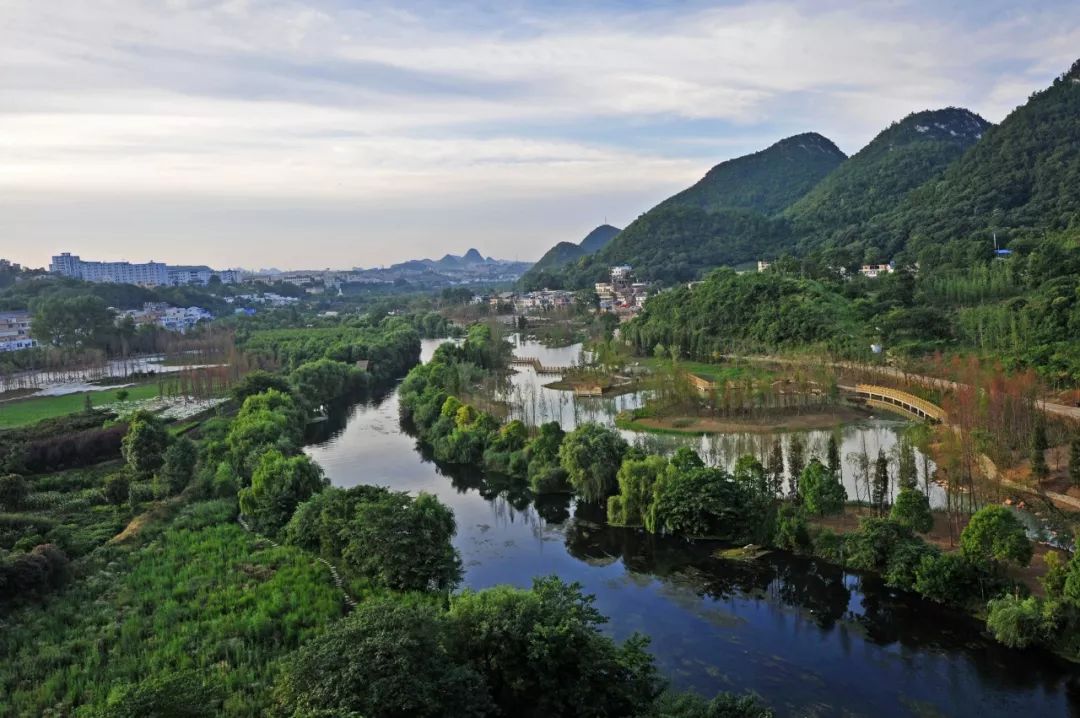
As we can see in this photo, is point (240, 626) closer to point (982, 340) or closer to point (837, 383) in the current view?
point (837, 383)

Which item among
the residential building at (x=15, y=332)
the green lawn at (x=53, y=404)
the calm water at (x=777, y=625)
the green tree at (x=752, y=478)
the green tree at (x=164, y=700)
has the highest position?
the residential building at (x=15, y=332)

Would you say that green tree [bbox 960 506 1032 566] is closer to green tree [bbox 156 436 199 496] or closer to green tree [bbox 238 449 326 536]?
green tree [bbox 238 449 326 536]

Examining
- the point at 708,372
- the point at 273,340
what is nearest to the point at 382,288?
the point at 273,340

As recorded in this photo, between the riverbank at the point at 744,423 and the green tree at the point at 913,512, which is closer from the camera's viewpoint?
the green tree at the point at 913,512

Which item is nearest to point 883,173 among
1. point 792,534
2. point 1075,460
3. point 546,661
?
point 1075,460

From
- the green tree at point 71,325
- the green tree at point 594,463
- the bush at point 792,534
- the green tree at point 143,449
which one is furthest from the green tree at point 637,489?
the green tree at point 71,325

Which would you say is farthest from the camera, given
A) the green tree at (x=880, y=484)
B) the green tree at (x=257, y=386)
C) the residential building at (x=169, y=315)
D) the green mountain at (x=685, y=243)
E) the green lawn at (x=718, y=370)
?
the green mountain at (x=685, y=243)

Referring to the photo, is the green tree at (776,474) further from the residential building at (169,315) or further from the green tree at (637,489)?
the residential building at (169,315)
